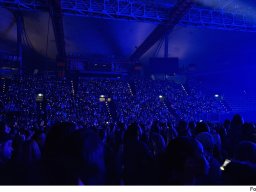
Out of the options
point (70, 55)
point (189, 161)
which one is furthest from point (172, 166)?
point (70, 55)

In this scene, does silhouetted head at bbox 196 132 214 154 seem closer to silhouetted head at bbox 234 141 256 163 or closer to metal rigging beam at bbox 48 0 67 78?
silhouetted head at bbox 234 141 256 163

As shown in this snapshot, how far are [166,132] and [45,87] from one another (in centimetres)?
1755

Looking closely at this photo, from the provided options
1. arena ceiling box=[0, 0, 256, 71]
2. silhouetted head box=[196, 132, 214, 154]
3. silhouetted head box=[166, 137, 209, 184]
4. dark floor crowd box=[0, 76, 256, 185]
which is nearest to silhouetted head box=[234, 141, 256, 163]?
dark floor crowd box=[0, 76, 256, 185]

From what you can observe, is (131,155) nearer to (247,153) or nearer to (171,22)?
(247,153)

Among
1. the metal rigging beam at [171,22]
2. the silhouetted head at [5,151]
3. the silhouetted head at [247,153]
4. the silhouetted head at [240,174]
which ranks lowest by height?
the silhouetted head at [5,151]

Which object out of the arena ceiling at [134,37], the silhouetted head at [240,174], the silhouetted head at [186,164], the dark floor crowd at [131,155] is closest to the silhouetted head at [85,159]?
the dark floor crowd at [131,155]

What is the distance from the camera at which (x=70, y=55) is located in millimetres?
27109

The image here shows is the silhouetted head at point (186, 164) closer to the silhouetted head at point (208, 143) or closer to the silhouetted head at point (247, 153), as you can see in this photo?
the silhouetted head at point (247, 153)

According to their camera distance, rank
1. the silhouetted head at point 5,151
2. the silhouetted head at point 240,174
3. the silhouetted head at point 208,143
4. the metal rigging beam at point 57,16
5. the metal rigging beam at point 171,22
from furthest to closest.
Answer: the metal rigging beam at point 171,22 < the metal rigging beam at point 57,16 < the silhouetted head at point 5,151 < the silhouetted head at point 208,143 < the silhouetted head at point 240,174

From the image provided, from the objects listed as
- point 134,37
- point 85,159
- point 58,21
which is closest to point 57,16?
point 58,21

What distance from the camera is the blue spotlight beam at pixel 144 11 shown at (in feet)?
51.3

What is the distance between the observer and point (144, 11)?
17.1m

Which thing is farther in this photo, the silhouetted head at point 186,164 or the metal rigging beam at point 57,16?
the metal rigging beam at point 57,16

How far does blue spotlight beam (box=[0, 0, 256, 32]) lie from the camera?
15.6 meters
